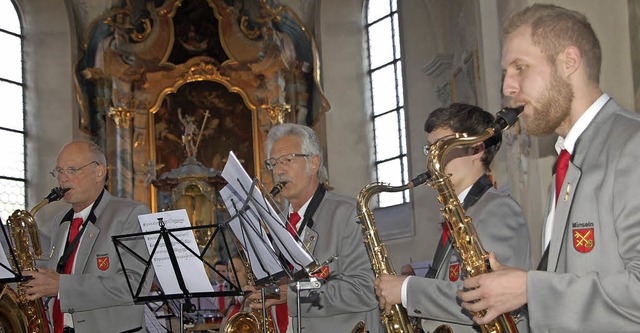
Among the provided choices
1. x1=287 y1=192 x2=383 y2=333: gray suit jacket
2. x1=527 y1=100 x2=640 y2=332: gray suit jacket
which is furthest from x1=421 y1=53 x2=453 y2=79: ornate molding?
x1=527 y1=100 x2=640 y2=332: gray suit jacket

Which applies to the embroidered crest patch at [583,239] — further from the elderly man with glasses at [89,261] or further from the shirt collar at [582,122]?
the elderly man with glasses at [89,261]

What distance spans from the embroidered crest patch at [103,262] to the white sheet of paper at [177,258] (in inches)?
43.7

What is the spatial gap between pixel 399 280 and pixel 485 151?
2.72 feet

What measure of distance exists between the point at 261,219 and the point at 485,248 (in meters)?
1.05

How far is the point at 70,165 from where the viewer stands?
5.96 metres

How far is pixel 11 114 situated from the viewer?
1719 cm

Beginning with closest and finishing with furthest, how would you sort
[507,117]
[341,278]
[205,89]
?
[507,117] → [341,278] → [205,89]

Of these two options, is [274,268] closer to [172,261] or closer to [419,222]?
[172,261]

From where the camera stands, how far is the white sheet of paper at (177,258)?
Answer: 4516 millimetres

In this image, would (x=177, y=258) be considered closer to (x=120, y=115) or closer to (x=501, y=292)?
(x=501, y=292)

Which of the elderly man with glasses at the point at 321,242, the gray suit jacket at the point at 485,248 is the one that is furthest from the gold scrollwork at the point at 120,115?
the gray suit jacket at the point at 485,248

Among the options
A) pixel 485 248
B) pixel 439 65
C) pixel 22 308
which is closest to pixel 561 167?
pixel 485 248

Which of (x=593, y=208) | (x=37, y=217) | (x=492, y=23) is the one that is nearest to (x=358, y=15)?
(x=37, y=217)

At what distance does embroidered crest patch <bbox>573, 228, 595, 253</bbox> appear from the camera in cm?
299
